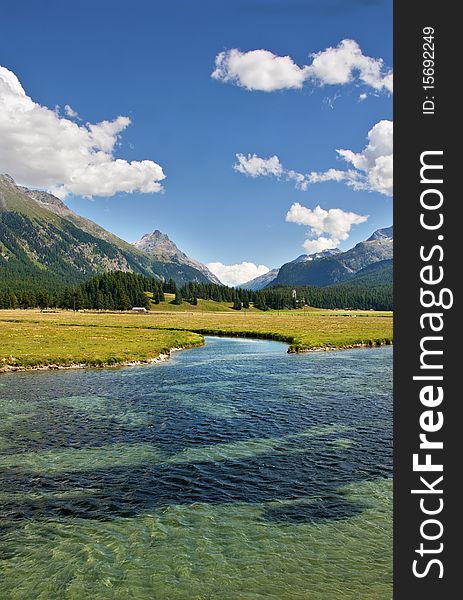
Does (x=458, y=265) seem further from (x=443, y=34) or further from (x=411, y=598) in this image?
(x=411, y=598)

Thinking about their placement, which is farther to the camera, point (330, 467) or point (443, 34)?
point (330, 467)

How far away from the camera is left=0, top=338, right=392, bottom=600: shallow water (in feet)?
42.9

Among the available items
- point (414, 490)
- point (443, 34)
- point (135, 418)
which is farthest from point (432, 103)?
point (135, 418)

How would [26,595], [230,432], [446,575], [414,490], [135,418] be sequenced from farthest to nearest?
[135,418]
[230,432]
[26,595]
[414,490]
[446,575]

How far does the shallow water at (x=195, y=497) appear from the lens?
1307 cm

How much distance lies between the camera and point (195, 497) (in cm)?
1852

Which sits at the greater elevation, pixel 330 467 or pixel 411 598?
pixel 411 598

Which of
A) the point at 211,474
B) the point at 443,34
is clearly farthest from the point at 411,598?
the point at 211,474

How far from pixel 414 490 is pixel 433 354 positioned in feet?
9.03

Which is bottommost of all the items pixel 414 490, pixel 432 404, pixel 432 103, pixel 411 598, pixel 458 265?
pixel 411 598

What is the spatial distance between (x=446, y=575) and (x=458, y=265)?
5926 mm

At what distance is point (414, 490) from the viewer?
870cm

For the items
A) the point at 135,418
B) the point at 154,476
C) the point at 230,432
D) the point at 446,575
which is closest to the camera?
the point at 446,575

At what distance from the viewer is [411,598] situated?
26.6 ft
